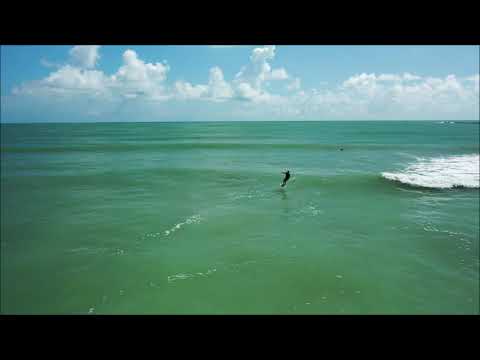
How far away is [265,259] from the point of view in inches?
368

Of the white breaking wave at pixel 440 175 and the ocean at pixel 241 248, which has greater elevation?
the white breaking wave at pixel 440 175

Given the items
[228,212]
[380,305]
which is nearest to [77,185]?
[228,212]

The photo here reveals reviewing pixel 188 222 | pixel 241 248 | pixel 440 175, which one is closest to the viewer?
pixel 241 248

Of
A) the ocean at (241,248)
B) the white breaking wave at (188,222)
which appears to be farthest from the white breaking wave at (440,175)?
the white breaking wave at (188,222)

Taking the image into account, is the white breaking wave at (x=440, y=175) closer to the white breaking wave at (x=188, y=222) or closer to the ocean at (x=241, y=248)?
the ocean at (x=241, y=248)

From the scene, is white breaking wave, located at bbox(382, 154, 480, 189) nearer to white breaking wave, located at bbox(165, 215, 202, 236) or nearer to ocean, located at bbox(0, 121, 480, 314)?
ocean, located at bbox(0, 121, 480, 314)

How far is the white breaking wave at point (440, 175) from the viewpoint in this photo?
1956 cm

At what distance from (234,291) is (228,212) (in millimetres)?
6498

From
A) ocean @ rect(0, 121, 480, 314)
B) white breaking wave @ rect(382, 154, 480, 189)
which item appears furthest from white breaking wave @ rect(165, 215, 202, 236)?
white breaking wave @ rect(382, 154, 480, 189)

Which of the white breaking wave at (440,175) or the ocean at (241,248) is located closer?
the ocean at (241,248)

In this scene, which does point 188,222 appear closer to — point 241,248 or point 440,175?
point 241,248

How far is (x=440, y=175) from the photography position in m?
22.5

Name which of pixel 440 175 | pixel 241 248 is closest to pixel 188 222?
pixel 241 248
